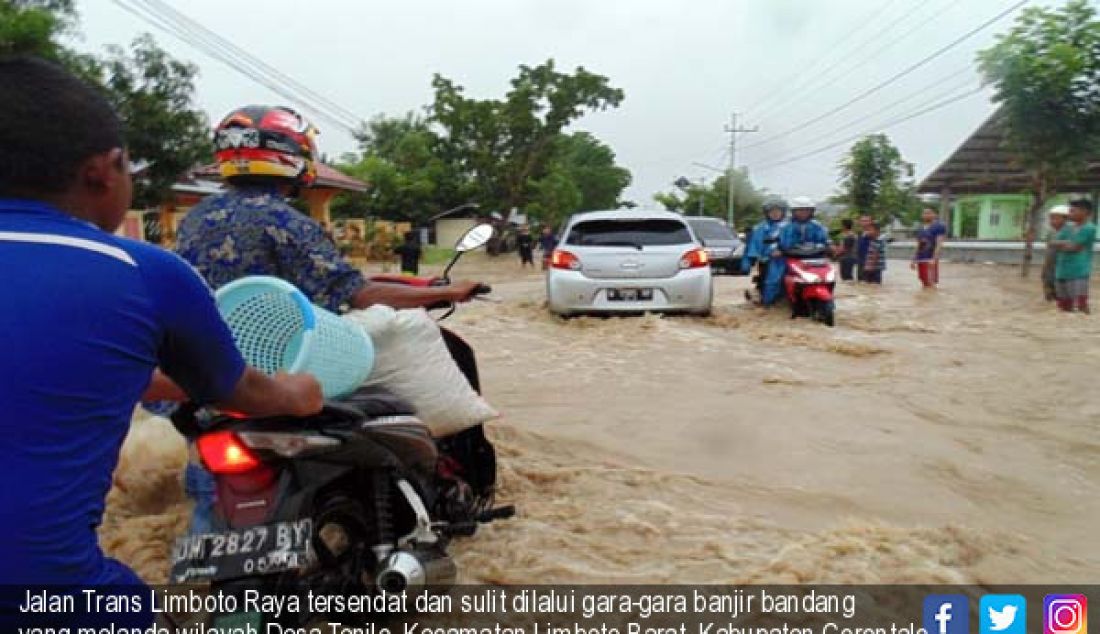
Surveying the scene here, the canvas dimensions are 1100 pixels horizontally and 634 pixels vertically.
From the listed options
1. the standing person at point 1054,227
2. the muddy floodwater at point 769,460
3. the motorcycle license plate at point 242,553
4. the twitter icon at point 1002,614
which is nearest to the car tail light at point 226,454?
the motorcycle license plate at point 242,553

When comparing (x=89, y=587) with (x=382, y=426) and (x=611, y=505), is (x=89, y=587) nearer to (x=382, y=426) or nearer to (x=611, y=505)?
(x=382, y=426)

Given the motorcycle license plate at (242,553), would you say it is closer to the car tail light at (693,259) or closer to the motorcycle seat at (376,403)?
the motorcycle seat at (376,403)

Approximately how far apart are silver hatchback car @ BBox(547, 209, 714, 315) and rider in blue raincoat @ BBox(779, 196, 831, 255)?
103 cm

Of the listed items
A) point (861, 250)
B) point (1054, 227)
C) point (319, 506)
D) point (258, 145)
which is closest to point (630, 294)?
point (1054, 227)

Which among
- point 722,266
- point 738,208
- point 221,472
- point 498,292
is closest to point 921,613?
point 221,472

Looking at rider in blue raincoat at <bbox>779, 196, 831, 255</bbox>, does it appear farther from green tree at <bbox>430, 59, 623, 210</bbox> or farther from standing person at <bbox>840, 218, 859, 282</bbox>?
green tree at <bbox>430, 59, 623, 210</bbox>

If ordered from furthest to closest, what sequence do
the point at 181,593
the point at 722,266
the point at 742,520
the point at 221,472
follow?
the point at 722,266 < the point at 742,520 < the point at 181,593 < the point at 221,472

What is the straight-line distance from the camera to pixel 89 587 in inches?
50.9

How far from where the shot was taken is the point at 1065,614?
8.89ft

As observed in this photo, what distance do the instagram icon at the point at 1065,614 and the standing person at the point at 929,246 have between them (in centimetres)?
1180

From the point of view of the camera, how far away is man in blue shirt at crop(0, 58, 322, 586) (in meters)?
1.20

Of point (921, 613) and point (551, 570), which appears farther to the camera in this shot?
point (551, 570)

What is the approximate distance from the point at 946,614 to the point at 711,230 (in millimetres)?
16436

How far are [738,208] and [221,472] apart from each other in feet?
173
